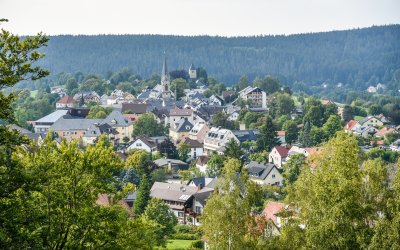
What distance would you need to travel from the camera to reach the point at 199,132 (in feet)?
226

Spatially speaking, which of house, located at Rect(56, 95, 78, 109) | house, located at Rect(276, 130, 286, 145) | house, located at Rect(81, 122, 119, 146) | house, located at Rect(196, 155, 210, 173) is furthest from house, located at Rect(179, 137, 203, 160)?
house, located at Rect(56, 95, 78, 109)

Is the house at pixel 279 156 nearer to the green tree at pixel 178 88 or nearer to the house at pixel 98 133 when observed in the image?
the house at pixel 98 133

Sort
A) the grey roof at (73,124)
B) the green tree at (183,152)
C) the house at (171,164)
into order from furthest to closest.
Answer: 1. the grey roof at (73,124)
2. the green tree at (183,152)
3. the house at (171,164)

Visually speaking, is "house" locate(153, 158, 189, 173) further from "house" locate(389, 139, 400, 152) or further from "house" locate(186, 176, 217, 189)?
"house" locate(389, 139, 400, 152)

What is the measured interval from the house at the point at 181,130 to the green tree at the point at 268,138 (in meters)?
12.2

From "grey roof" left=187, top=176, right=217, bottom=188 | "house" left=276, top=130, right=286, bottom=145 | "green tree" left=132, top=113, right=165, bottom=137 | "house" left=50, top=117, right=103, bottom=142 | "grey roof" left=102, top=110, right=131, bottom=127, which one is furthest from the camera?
"grey roof" left=102, top=110, right=131, bottom=127

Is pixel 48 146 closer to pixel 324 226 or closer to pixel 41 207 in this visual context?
pixel 41 207

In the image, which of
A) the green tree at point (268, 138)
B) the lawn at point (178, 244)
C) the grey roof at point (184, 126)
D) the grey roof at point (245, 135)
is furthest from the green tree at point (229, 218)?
the grey roof at point (184, 126)

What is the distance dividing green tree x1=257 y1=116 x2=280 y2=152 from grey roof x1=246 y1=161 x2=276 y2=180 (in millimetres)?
10218

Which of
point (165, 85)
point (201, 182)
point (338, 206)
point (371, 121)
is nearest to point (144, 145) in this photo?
point (201, 182)

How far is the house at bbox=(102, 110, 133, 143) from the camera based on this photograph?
71062mm

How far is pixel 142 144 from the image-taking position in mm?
59312

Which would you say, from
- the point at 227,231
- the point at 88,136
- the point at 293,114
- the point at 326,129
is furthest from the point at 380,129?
the point at 227,231

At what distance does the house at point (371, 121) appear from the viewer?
73.1 meters
